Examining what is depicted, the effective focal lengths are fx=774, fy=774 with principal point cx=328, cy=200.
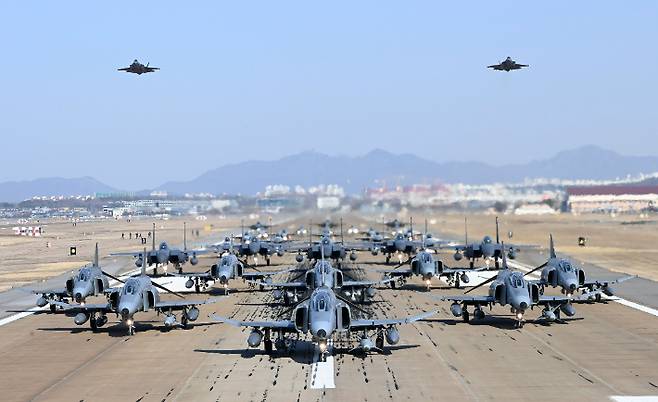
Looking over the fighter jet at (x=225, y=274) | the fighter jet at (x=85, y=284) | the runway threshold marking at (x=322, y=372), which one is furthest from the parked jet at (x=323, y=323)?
the fighter jet at (x=225, y=274)

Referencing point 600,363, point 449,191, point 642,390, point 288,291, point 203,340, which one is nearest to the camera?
point 642,390

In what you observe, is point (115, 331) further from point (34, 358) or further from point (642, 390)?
point (642, 390)

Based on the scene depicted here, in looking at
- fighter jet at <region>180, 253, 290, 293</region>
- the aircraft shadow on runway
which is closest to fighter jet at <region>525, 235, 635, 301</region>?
the aircraft shadow on runway

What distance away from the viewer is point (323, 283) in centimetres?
4319

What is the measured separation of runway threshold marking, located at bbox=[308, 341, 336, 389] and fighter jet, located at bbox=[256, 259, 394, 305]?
32.1 ft

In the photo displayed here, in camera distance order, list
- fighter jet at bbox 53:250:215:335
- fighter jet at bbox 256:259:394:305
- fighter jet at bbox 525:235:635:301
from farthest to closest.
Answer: fighter jet at bbox 525:235:635:301 < fighter jet at bbox 256:259:394:305 < fighter jet at bbox 53:250:215:335

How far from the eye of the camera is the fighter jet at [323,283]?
45531mm

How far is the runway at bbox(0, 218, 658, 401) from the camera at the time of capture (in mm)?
27969

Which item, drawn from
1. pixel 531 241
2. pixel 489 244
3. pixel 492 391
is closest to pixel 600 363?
pixel 492 391

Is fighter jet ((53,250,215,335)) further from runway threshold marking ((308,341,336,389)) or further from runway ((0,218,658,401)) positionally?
runway threshold marking ((308,341,336,389))

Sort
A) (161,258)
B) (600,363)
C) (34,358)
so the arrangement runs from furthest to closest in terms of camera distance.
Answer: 1. (161,258)
2. (34,358)
3. (600,363)

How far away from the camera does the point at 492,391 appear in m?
27.7

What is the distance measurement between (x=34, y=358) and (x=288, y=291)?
2024cm

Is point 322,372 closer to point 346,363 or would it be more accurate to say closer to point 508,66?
point 346,363
